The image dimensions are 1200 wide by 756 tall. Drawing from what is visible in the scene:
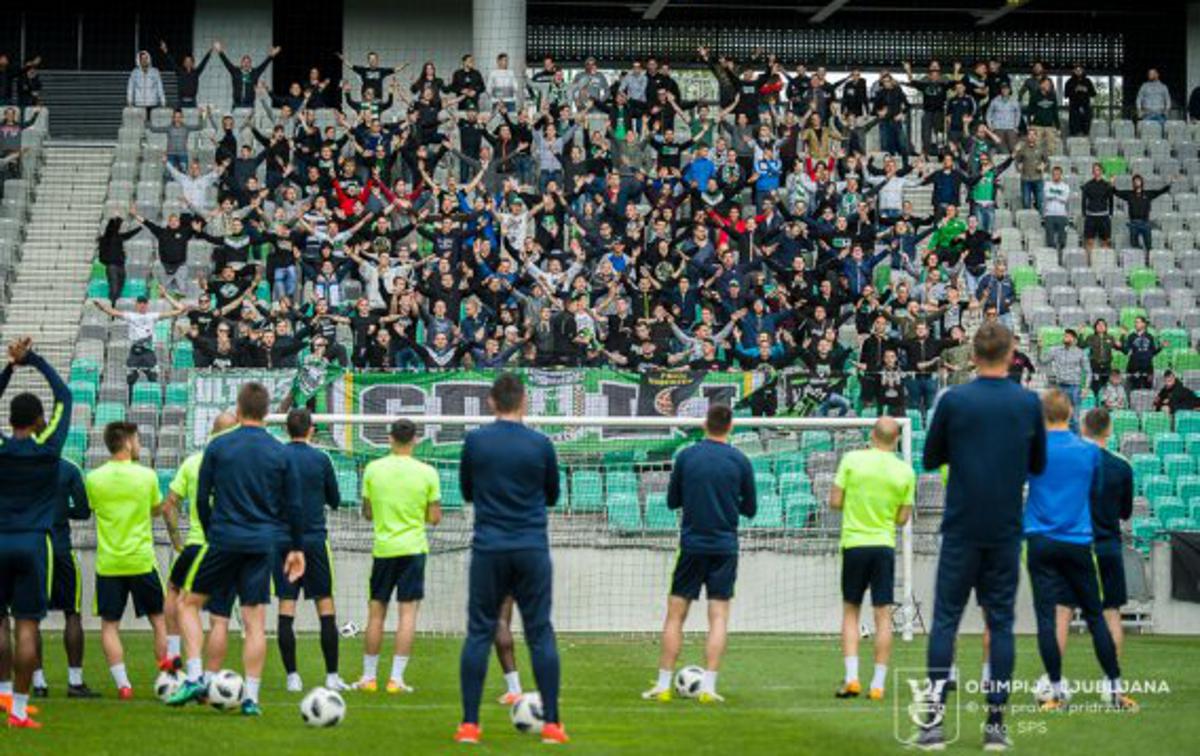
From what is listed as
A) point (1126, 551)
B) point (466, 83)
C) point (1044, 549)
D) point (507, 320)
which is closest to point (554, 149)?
point (466, 83)

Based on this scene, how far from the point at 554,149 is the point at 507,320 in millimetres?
6193

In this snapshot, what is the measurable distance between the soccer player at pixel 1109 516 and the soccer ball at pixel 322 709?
5282 millimetres

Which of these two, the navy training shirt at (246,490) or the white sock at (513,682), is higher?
the navy training shirt at (246,490)

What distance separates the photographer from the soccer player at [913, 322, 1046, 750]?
481 inches

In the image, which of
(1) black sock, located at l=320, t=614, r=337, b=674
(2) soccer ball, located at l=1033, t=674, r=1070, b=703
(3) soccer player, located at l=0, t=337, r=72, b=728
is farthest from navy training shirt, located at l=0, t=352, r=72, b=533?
(2) soccer ball, located at l=1033, t=674, r=1070, b=703

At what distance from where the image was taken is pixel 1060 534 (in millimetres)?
14008

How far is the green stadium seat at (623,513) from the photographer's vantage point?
23984 mm

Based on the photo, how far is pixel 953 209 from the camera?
32.9m

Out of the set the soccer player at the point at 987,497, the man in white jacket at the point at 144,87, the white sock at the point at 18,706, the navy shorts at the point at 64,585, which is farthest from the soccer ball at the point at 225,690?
the man in white jacket at the point at 144,87

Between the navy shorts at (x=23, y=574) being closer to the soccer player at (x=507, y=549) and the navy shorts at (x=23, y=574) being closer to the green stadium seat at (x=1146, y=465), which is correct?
the soccer player at (x=507, y=549)

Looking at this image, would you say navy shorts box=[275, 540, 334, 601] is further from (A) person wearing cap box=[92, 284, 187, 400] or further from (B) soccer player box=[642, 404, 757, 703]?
(A) person wearing cap box=[92, 284, 187, 400]

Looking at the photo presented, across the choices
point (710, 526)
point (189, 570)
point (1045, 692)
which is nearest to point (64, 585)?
point (189, 570)

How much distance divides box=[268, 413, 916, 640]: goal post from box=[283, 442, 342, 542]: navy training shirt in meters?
7.04

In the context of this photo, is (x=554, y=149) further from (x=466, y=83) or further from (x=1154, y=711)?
(x=1154, y=711)
